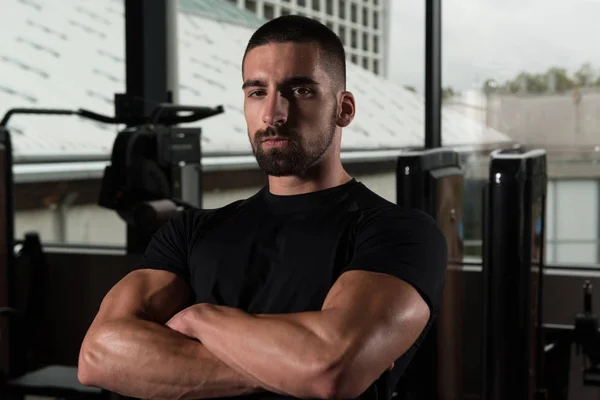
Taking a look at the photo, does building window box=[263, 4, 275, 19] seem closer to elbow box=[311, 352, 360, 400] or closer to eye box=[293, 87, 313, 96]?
eye box=[293, 87, 313, 96]

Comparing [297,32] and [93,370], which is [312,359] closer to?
[93,370]

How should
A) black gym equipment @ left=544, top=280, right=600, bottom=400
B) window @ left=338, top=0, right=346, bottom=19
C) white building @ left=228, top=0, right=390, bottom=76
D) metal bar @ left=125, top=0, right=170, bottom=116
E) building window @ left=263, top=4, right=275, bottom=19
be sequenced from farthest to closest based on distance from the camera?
building window @ left=263, top=4, right=275, bottom=19 → window @ left=338, top=0, right=346, bottom=19 → white building @ left=228, top=0, right=390, bottom=76 → metal bar @ left=125, top=0, right=170, bottom=116 → black gym equipment @ left=544, top=280, right=600, bottom=400

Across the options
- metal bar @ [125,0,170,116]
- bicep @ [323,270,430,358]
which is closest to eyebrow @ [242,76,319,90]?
bicep @ [323,270,430,358]

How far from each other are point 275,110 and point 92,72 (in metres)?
8.64

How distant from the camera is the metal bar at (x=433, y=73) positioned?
2881mm

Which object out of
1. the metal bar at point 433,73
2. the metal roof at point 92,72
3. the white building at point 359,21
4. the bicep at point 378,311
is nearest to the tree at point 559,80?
the metal bar at point 433,73

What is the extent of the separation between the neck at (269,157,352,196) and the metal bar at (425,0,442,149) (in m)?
1.71

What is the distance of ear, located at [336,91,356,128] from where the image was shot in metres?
1.29

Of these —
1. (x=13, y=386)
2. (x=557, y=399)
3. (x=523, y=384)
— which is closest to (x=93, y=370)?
(x=523, y=384)

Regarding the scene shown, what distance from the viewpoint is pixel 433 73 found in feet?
9.66

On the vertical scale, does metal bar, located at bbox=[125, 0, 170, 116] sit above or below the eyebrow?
above

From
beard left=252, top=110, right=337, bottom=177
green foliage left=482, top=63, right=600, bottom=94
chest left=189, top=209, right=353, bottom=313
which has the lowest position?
chest left=189, top=209, right=353, bottom=313

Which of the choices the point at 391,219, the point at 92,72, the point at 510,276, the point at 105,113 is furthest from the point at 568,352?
the point at 92,72

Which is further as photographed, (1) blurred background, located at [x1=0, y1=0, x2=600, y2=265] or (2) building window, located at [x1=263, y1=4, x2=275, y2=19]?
(2) building window, located at [x1=263, y1=4, x2=275, y2=19]
